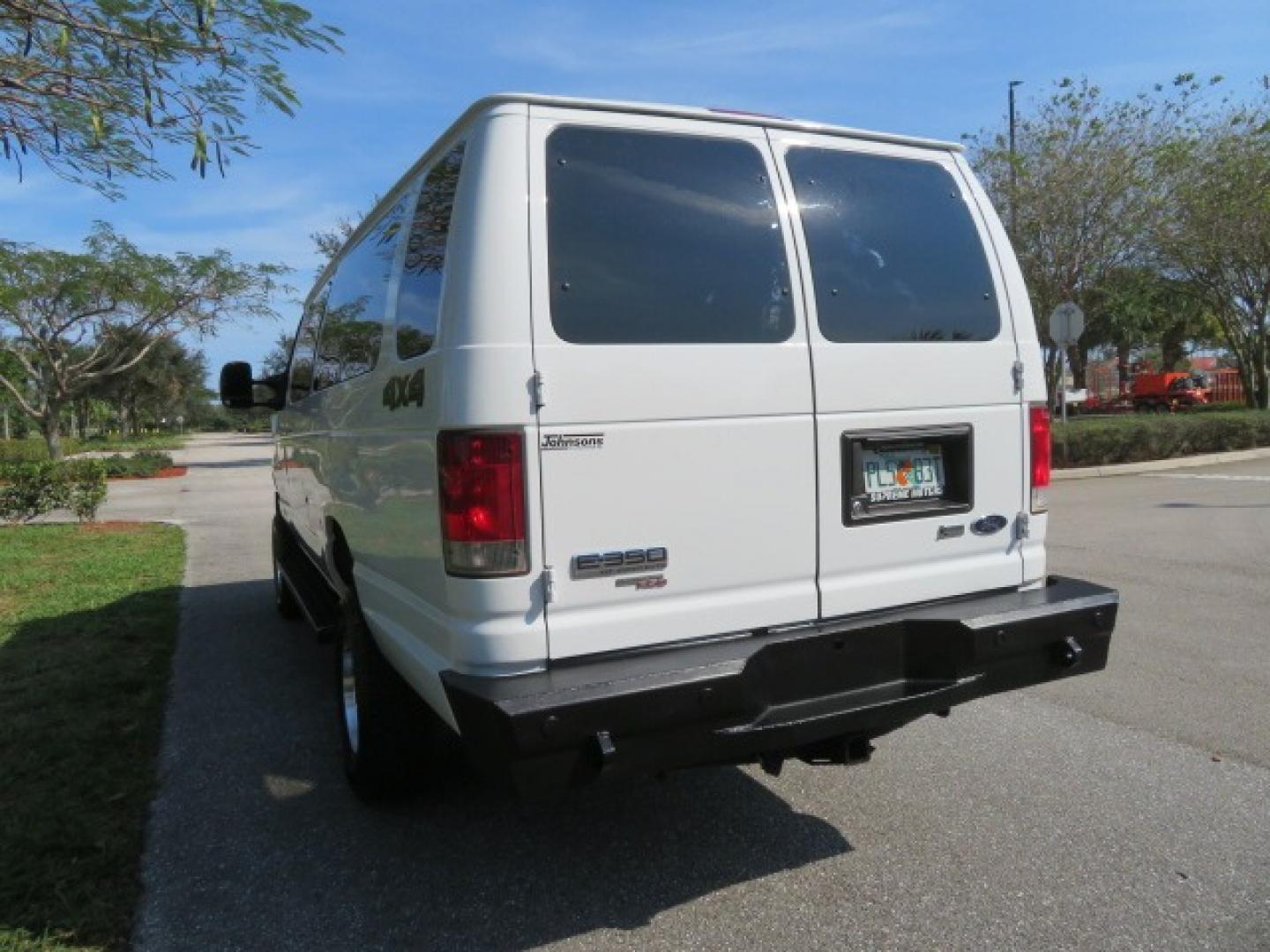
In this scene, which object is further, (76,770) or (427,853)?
(76,770)

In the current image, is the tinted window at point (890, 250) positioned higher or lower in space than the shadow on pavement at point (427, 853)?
higher

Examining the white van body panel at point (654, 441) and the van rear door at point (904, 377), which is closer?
the white van body panel at point (654, 441)

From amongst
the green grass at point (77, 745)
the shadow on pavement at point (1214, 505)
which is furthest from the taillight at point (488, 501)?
the shadow on pavement at point (1214, 505)

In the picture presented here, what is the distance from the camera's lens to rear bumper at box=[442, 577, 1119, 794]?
7.84 ft

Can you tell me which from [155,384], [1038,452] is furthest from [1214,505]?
[155,384]

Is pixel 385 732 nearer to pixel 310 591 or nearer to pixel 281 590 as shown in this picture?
pixel 310 591

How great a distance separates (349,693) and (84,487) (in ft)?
39.6

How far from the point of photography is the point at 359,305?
3.99m

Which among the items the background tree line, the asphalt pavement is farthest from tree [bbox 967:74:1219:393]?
the asphalt pavement

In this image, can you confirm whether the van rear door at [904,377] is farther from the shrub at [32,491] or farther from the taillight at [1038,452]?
the shrub at [32,491]

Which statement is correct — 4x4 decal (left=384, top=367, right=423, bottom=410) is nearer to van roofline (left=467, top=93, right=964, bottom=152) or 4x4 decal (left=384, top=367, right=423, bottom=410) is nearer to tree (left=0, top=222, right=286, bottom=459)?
van roofline (left=467, top=93, right=964, bottom=152)

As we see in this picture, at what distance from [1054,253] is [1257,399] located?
10.0 metres

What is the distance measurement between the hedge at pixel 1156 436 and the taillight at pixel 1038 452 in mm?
14363

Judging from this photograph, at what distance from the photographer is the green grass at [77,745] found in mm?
2959
